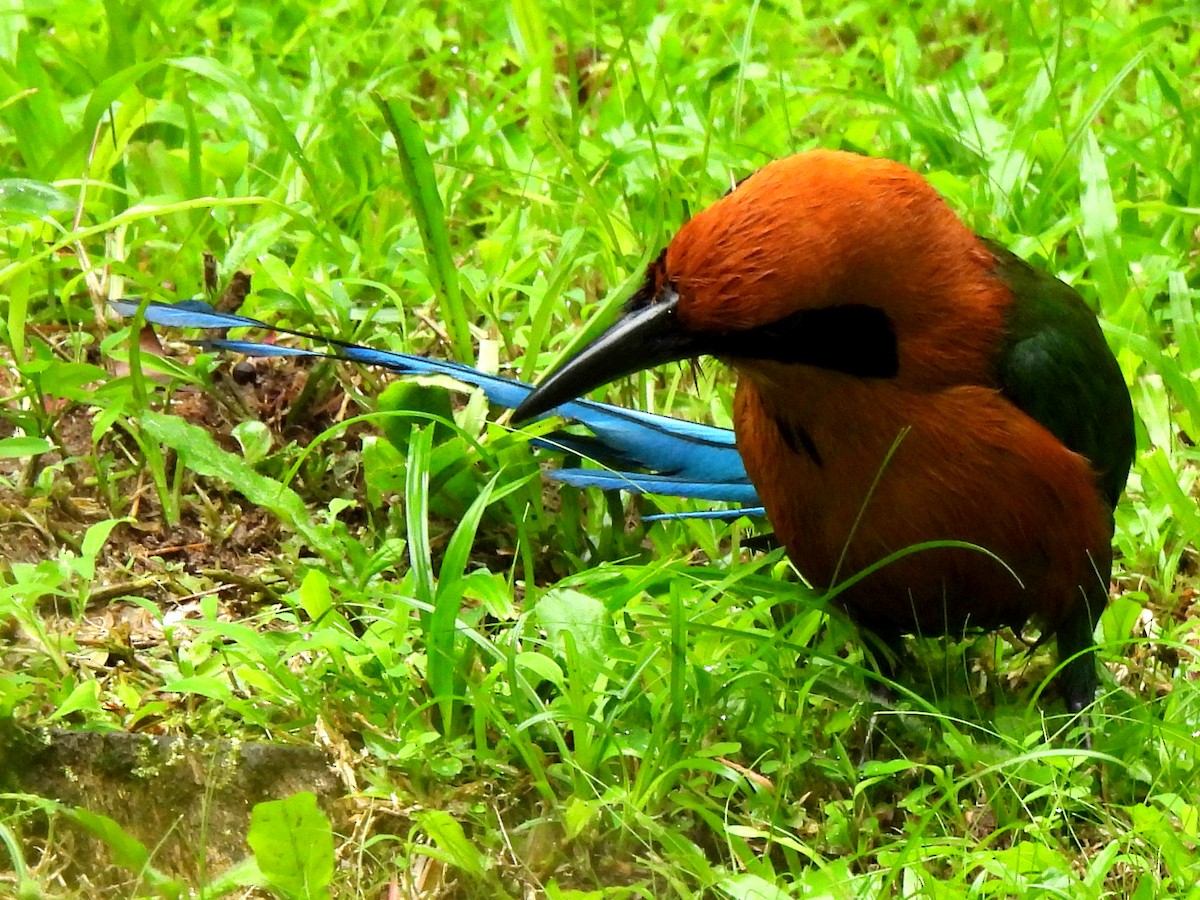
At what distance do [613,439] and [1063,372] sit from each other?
94 cm

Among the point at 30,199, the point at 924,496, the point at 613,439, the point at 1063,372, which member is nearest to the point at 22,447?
the point at 30,199

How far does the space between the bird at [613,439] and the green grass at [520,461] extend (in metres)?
0.07

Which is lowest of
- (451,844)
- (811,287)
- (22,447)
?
(451,844)

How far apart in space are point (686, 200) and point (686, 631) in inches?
61.1

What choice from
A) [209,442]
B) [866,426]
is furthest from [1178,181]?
[209,442]

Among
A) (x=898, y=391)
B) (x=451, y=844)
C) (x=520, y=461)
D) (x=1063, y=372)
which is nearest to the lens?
(x=451, y=844)

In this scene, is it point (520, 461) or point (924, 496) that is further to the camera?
point (520, 461)

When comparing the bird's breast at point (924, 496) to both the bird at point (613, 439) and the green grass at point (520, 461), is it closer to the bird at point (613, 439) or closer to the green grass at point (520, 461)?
the green grass at point (520, 461)

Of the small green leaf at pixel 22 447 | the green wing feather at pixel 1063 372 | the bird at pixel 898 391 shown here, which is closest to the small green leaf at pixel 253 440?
the small green leaf at pixel 22 447

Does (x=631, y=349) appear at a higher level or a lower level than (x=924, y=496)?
higher

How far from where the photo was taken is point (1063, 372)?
8.57ft

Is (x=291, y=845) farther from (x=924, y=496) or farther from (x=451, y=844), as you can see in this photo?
(x=924, y=496)

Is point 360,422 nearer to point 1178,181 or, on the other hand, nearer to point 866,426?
point 866,426

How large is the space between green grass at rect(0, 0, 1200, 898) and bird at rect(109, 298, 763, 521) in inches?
2.9
